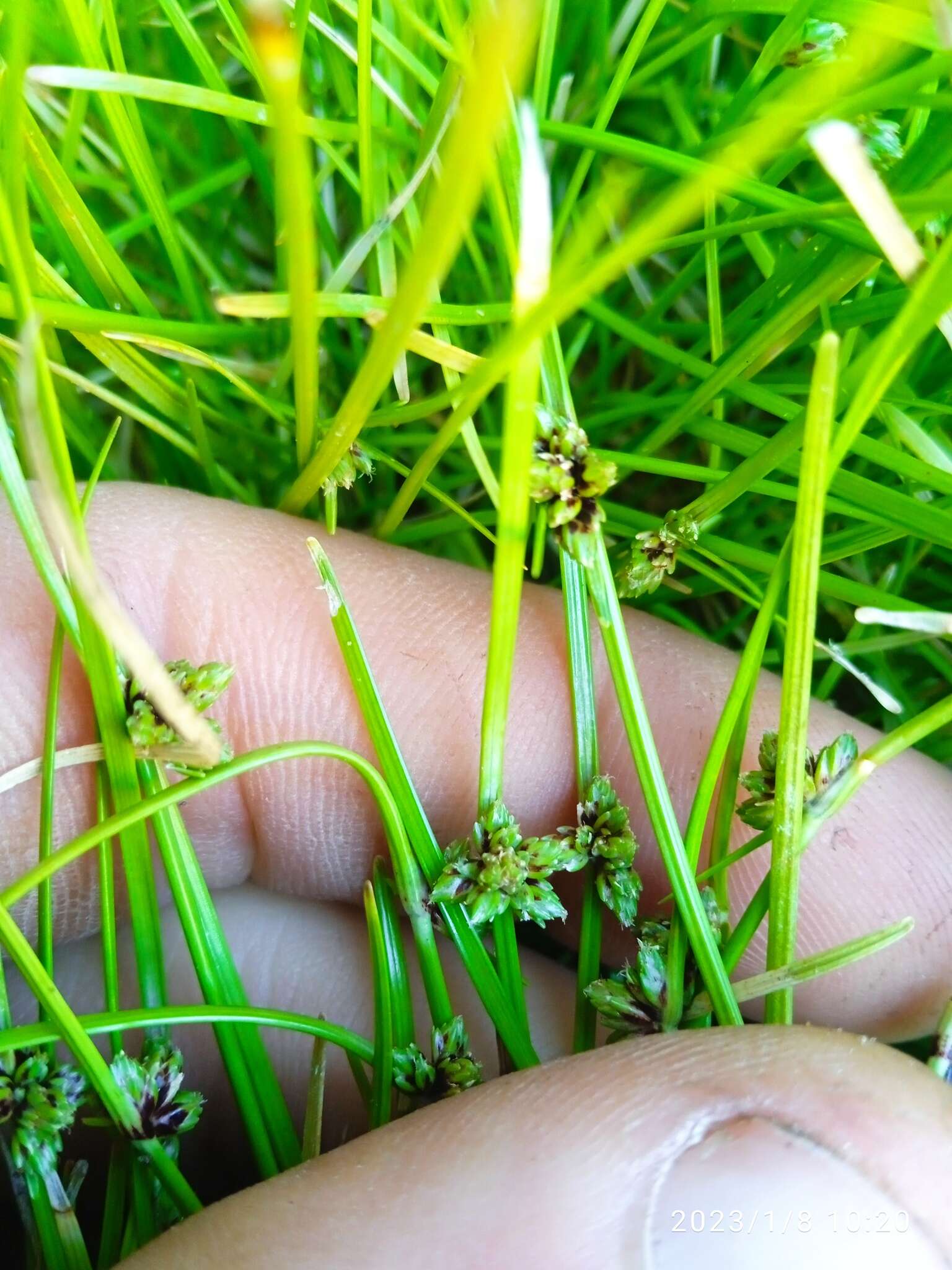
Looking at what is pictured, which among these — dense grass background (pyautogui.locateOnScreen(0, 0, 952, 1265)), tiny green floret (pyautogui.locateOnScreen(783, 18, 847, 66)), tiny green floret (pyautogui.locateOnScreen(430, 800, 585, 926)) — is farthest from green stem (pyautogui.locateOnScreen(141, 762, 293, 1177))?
tiny green floret (pyautogui.locateOnScreen(783, 18, 847, 66))

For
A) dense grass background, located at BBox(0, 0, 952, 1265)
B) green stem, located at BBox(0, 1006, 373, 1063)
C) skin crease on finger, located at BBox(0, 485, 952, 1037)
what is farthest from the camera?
skin crease on finger, located at BBox(0, 485, 952, 1037)

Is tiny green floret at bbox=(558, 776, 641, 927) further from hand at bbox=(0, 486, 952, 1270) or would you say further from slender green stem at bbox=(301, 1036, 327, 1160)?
slender green stem at bbox=(301, 1036, 327, 1160)

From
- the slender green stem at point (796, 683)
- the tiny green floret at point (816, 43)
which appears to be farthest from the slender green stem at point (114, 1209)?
the tiny green floret at point (816, 43)

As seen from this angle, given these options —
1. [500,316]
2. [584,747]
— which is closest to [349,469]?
[500,316]

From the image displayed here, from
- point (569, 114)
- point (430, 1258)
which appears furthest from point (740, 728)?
point (569, 114)

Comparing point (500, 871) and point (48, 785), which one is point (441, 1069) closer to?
point (500, 871)

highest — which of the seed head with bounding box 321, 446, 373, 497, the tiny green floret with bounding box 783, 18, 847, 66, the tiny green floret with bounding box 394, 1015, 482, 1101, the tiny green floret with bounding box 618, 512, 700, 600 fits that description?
the tiny green floret with bounding box 783, 18, 847, 66
